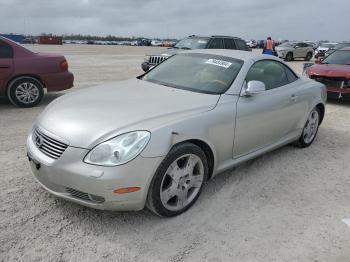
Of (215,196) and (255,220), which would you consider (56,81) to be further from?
(255,220)

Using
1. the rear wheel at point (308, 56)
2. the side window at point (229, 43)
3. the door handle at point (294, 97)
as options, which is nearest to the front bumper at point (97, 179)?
the door handle at point (294, 97)

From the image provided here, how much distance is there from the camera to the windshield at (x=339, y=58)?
31.6ft

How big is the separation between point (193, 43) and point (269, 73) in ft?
28.8

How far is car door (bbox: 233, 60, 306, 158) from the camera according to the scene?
3.96 m

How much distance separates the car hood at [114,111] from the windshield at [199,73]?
179mm

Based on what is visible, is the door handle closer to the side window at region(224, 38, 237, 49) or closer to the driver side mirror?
the driver side mirror

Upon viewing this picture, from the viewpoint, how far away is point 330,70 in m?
9.07

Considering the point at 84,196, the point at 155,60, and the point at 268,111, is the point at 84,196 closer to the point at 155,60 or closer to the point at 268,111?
the point at 268,111

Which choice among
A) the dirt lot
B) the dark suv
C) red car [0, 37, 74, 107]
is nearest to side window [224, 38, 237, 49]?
the dark suv

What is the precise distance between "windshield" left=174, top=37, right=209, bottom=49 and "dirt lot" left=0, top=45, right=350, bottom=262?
884 cm

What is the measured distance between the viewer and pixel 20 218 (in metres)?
3.24

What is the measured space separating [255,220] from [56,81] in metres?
5.77

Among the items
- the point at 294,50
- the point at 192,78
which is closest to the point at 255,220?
the point at 192,78

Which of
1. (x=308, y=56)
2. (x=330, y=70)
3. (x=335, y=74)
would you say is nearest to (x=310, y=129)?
(x=335, y=74)
